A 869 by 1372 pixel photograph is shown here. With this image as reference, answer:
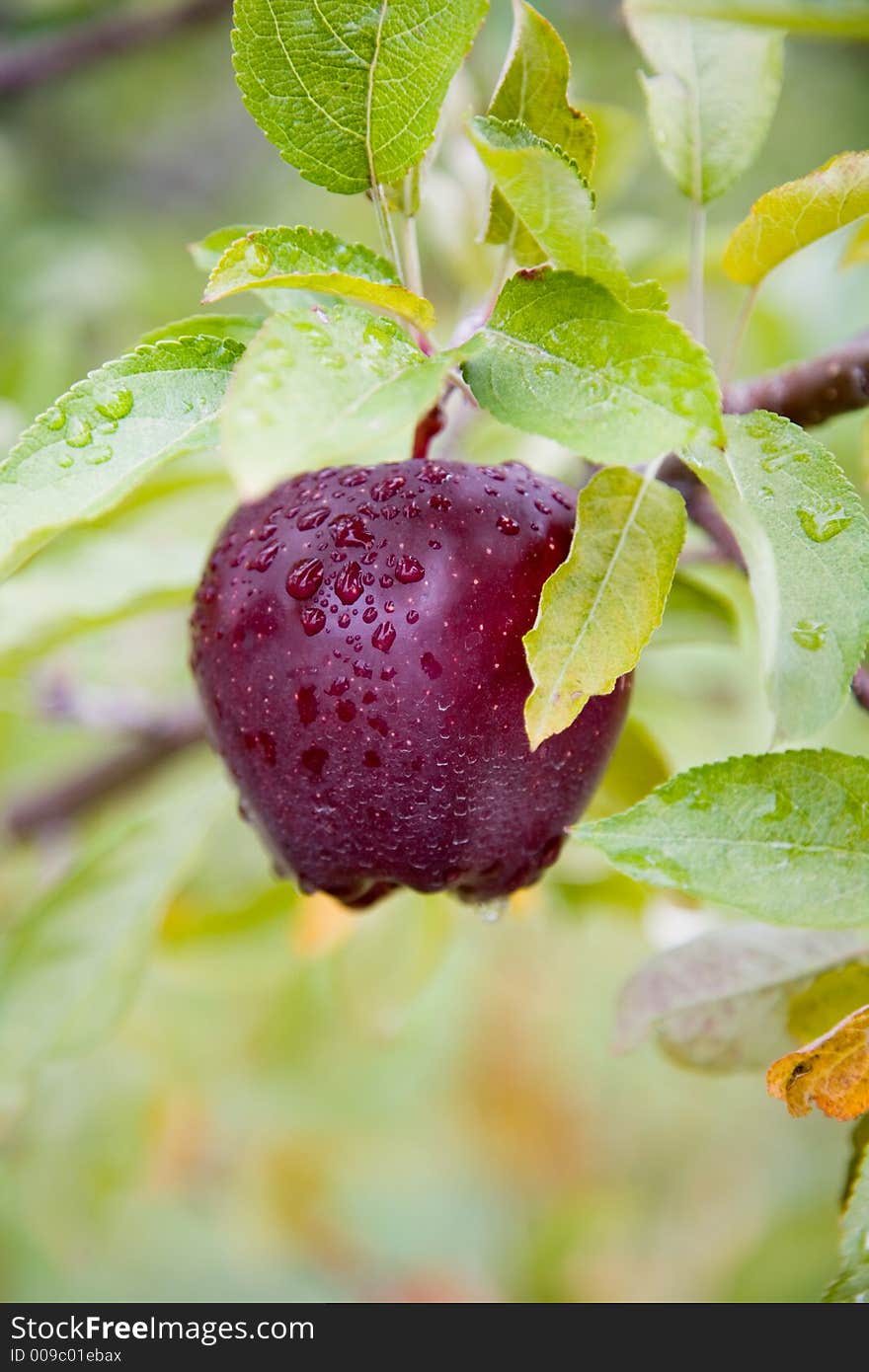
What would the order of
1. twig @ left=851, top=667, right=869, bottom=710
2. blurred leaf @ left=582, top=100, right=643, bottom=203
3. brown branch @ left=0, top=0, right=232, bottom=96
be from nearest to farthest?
twig @ left=851, top=667, right=869, bottom=710
blurred leaf @ left=582, top=100, right=643, bottom=203
brown branch @ left=0, top=0, right=232, bottom=96

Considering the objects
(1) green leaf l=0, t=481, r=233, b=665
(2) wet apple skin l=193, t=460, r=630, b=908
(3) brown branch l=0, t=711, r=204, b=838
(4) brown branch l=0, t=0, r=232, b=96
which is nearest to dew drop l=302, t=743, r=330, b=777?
(2) wet apple skin l=193, t=460, r=630, b=908

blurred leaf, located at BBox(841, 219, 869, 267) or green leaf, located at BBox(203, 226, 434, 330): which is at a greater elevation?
green leaf, located at BBox(203, 226, 434, 330)

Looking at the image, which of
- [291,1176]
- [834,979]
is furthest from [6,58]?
[291,1176]

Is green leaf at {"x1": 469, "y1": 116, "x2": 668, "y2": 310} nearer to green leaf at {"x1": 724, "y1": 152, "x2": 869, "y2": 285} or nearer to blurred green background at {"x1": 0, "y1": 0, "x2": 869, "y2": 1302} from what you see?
green leaf at {"x1": 724, "y1": 152, "x2": 869, "y2": 285}

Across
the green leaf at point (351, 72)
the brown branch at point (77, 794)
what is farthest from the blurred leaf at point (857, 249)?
the brown branch at point (77, 794)

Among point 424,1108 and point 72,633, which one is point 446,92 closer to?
point 72,633

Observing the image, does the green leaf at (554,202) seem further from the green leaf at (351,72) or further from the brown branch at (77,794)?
the brown branch at (77,794)

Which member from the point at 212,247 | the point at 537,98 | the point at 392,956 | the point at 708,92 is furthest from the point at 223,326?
the point at 392,956
